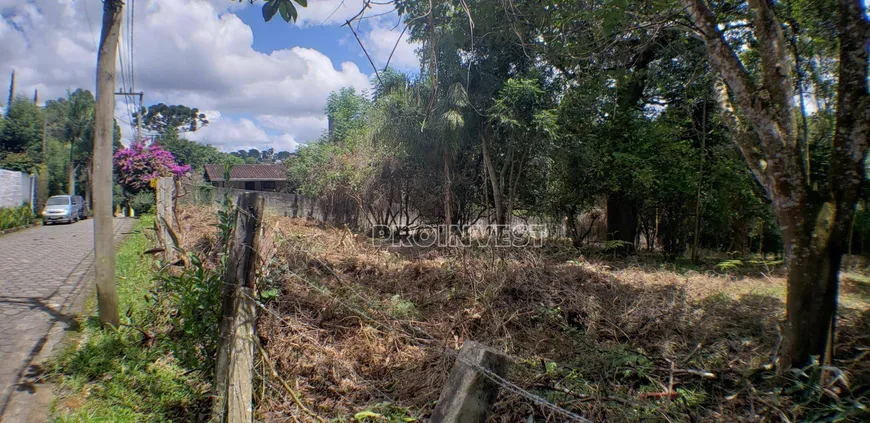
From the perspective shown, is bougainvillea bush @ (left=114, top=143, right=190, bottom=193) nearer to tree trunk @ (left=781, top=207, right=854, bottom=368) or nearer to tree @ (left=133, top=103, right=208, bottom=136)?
tree trunk @ (left=781, top=207, right=854, bottom=368)

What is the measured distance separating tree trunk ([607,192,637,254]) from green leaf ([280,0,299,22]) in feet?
31.2

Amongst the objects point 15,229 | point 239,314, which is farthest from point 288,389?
point 15,229

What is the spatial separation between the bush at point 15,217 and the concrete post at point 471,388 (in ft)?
57.4

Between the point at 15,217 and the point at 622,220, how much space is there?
19493 millimetres

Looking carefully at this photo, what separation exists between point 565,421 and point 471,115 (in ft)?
26.2

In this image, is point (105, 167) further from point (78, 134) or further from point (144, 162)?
point (78, 134)

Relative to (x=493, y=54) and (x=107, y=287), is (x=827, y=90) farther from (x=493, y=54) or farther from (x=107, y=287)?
(x=107, y=287)

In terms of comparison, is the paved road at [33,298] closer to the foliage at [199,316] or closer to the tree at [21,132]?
the foliage at [199,316]

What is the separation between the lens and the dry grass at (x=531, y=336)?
3018 mm

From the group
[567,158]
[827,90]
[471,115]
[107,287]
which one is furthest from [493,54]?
[107,287]

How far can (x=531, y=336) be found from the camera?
425 centimetres

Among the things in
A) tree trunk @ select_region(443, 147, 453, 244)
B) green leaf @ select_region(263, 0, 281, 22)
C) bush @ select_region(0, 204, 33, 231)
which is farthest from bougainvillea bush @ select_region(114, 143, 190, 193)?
green leaf @ select_region(263, 0, 281, 22)

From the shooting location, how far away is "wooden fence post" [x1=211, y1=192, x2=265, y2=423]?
9.23 feet

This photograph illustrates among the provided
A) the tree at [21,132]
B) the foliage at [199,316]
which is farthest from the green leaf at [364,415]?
the tree at [21,132]
